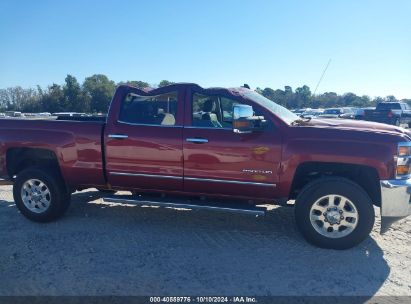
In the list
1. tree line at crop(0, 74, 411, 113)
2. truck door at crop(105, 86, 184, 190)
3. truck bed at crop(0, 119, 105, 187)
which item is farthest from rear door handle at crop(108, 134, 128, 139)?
tree line at crop(0, 74, 411, 113)

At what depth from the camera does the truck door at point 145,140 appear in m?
4.62

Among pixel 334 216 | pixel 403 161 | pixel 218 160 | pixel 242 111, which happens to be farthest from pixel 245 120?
pixel 403 161

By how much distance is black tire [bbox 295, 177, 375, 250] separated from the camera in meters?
4.05

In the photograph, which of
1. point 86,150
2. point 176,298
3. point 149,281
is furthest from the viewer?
point 86,150

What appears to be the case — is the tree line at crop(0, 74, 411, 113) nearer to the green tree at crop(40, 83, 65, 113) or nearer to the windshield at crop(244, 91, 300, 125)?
the green tree at crop(40, 83, 65, 113)

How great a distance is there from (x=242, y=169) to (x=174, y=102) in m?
1.30

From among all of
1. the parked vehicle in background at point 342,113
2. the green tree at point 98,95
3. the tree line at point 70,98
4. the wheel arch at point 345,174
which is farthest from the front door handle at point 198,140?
the tree line at point 70,98

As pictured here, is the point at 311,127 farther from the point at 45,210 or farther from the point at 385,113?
the point at 385,113

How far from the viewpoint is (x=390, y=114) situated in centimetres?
2188

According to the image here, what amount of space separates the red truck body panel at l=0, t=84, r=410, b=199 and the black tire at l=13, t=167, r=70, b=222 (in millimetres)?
229

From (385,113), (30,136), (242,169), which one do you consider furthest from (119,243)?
(385,113)

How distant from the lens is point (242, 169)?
4379mm

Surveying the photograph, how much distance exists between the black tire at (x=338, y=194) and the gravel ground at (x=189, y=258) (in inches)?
5.0

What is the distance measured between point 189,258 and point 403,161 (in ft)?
8.61
